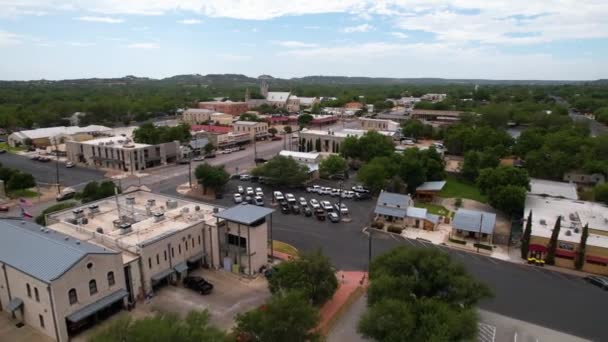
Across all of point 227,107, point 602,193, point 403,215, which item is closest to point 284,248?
point 403,215

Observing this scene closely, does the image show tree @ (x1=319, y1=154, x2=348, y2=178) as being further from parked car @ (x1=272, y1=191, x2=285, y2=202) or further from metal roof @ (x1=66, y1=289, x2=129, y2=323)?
metal roof @ (x1=66, y1=289, x2=129, y2=323)

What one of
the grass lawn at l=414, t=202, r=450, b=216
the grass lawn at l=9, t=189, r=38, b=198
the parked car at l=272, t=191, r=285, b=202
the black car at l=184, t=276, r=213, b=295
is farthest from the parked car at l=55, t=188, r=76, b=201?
the grass lawn at l=414, t=202, r=450, b=216

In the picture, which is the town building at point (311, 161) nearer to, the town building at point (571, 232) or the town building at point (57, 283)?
the town building at point (571, 232)

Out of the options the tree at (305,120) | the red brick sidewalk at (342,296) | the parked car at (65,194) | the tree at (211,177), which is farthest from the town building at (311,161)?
the tree at (305,120)

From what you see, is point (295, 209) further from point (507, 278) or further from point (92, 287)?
point (92, 287)

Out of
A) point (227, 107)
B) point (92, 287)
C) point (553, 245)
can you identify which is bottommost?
point (553, 245)
